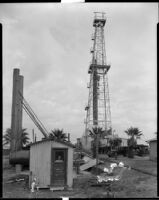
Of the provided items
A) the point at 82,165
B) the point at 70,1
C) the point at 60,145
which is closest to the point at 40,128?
the point at 82,165

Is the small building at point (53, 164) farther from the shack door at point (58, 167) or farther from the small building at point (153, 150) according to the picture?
the small building at point (153, 150)

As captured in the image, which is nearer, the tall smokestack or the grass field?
the grass field

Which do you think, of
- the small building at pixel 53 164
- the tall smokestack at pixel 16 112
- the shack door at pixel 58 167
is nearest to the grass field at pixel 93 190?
the small building at pixel 53 164

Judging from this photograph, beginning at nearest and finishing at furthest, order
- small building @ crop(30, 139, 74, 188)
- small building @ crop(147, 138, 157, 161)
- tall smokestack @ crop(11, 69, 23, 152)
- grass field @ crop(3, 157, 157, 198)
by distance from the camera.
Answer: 1. grass field @ crop(3, 157, 157, 198)
2. small building @ crop(30, 139, 74, 188)
3. tall smokestack @ crop(11, 69, 23, 152)
4. small building @ crop(147, 138, 157, 161)

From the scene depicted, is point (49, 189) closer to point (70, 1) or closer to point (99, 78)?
point (70, 1)

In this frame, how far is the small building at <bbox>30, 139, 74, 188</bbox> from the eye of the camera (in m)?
11.5

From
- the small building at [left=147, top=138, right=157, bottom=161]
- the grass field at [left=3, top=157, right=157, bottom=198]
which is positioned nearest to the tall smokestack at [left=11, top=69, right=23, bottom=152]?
the grass field at [left=3, top=157, right=157, bottom=198]

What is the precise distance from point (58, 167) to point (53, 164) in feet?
0.82

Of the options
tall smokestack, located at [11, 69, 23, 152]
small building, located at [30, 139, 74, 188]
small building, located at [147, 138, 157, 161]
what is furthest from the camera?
small building, located at [147, 138, 157, 161]

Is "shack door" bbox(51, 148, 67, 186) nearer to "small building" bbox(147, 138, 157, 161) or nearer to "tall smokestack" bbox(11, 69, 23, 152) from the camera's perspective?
"tall smokestack" bbox(11, 69, 23, 152)

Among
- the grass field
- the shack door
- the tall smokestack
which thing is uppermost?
the tall smokestack

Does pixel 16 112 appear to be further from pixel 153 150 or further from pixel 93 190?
pixel 153 150

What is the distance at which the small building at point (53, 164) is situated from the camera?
11.5 metres

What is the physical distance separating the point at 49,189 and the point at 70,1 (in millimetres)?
8369
